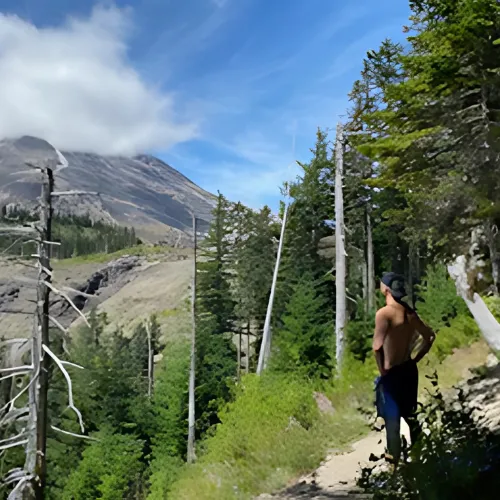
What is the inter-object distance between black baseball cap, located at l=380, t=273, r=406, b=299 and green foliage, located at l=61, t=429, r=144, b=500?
2722cm

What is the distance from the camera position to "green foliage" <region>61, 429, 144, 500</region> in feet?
99.6

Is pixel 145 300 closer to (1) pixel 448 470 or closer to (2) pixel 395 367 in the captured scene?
(2) pixel 395 367

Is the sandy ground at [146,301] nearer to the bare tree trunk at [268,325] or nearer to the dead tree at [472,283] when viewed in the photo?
the bare tree trunk at [268,325]

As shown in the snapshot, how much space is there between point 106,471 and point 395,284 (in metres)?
30.2

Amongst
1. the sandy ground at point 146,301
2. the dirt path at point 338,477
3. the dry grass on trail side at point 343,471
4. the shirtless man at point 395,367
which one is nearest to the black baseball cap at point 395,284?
the shirtless man at point 395,367

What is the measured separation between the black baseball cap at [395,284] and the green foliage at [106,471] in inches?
1072

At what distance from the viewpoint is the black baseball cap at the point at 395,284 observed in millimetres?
4991

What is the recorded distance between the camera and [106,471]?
104ft

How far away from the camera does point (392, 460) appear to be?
173 inches

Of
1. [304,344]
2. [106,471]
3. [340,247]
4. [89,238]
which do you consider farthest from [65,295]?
[89,238]

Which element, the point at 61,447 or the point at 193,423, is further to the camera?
the point at 193,423

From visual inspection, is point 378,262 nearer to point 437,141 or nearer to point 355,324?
point 355,324

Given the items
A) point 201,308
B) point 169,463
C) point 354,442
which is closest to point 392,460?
point 354,442

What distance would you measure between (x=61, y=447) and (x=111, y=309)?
48707 millimetres
